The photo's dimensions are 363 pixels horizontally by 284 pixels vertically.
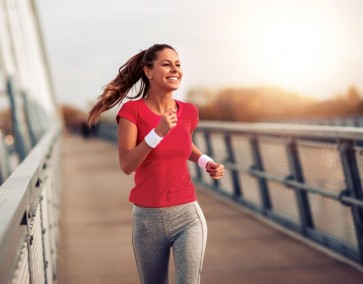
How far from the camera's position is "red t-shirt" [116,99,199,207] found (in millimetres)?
3570

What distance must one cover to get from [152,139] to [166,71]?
392 millimetres

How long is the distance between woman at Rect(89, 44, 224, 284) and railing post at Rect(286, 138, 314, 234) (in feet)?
13.9

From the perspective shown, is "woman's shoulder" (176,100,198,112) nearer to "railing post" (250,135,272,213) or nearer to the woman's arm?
the woman's arm

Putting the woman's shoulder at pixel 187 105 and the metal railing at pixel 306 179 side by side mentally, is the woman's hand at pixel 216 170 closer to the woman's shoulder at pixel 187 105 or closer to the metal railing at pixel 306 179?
the woman's shoulder at pixel 187 105

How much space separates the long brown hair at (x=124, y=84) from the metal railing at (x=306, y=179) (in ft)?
8.30

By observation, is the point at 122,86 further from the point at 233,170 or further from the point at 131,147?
the point at 233,170

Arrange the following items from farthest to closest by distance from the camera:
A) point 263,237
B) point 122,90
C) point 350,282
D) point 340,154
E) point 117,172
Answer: point 117,172, point 263,237, point 340,154, point 350,282, point 122,90

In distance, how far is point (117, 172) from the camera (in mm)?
18859

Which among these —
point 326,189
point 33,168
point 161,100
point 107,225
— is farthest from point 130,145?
point 107,225

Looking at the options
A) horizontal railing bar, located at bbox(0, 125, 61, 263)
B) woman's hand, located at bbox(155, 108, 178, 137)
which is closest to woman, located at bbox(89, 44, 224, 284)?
woman's hand, located at bbox(155, 108, 178, 137)

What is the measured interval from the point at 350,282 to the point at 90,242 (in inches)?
130

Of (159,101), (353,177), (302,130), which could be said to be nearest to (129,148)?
(159,101)

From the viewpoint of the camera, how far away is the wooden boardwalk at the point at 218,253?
609 centimetres

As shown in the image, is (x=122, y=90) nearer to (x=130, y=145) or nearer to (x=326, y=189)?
(x=130, y=145)
